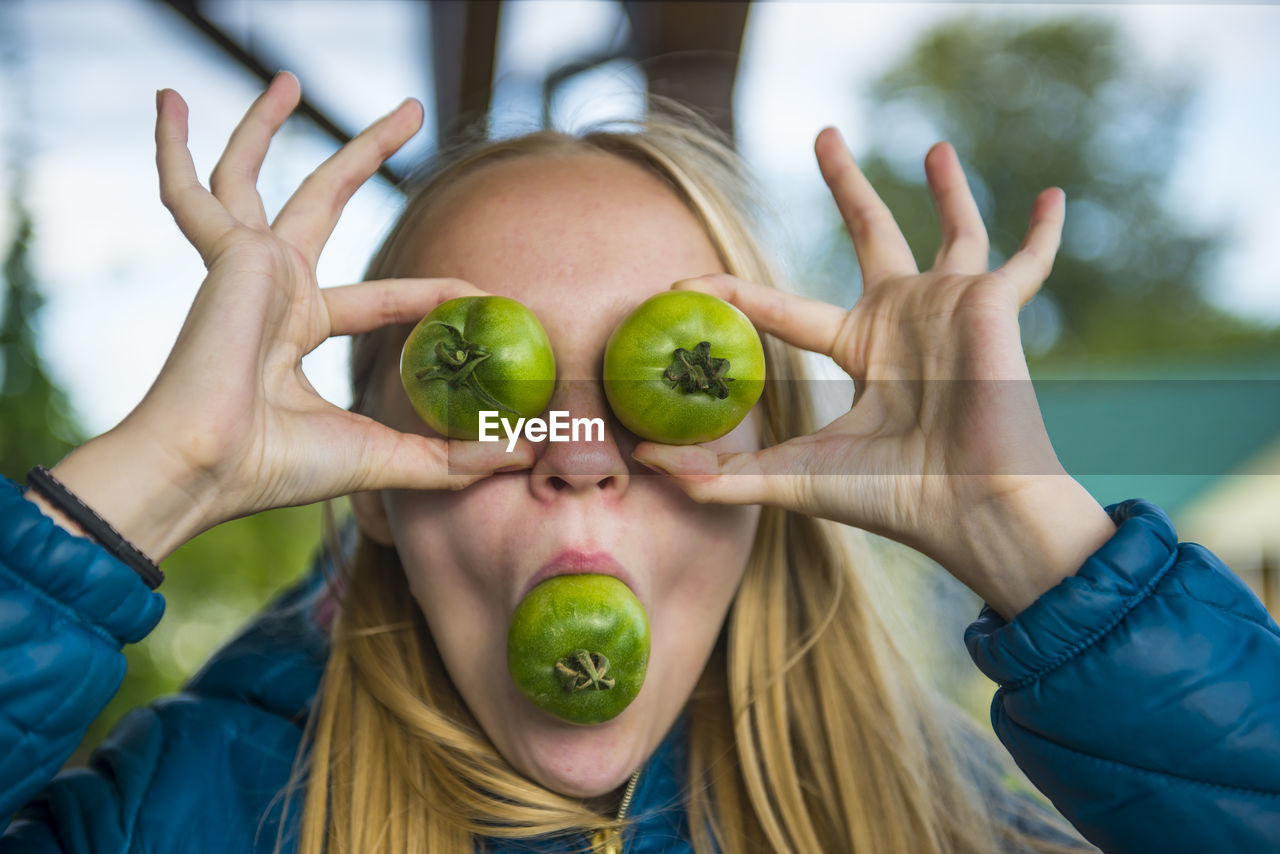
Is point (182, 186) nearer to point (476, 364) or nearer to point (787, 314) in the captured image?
point (476, 364)

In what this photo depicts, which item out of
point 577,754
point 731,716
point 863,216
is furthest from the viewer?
point 731,716

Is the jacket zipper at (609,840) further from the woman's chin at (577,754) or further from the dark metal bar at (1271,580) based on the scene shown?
the dark metal bar at (1271,580)

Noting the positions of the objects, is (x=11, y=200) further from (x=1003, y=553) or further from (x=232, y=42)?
(x=1003, y=553)

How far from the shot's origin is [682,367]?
1506 mm

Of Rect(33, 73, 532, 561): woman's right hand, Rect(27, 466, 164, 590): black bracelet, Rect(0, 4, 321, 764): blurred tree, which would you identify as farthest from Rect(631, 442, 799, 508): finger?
Rect(0, 4, 321, 764): blurred tree

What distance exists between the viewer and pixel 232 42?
13.6 feet

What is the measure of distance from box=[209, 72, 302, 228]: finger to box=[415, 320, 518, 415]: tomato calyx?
53 centimetres

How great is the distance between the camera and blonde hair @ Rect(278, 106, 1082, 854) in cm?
188

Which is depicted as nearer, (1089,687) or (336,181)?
(1089,687)

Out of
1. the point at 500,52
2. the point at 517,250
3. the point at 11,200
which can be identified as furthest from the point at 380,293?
the point at 11,200

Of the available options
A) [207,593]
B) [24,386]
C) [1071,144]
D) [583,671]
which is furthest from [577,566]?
[1071,144]

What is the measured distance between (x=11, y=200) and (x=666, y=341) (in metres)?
4.53

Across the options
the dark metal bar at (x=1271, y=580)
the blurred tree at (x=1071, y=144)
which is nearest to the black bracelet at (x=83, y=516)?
the dark metal bar at (x=1271, y=580)

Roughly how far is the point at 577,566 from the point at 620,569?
83 mm
